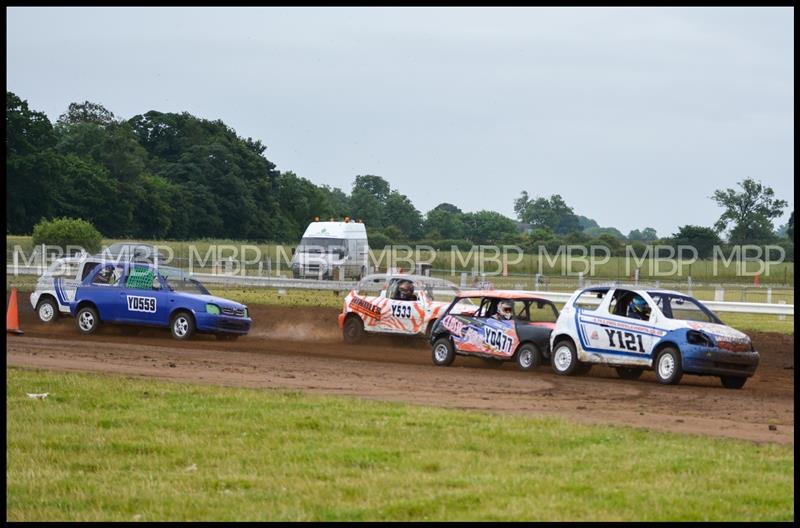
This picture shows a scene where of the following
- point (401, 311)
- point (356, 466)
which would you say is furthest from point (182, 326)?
point (356, 466)

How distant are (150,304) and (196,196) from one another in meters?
51.9

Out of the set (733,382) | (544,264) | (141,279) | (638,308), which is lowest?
(733,382)

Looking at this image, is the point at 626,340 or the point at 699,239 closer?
the point at 626,340

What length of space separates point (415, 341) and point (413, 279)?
1493 millimetres

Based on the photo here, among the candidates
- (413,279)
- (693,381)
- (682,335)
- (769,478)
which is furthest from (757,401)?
(413,279)

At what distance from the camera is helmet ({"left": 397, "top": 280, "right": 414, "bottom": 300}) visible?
26453mm

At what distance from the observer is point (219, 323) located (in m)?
26.6

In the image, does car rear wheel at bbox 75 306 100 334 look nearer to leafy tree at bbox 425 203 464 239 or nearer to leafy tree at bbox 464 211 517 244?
leafy tree at bbox 425 203 464 239

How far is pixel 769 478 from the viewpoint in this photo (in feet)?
34.9

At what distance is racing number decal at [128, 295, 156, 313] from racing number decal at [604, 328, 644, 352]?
1063 cm

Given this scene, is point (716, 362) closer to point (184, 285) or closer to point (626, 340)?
point (626, 340)

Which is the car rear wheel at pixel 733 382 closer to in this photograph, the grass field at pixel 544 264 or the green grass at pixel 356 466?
the green grass at pixel 356 466

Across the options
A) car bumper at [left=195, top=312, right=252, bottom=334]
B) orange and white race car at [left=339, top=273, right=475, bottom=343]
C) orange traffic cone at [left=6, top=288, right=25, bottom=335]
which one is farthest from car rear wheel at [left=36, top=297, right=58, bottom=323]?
orange and white race car at [left=339, top=273, right=475, bottom=343]

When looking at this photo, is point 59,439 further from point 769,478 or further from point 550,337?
point 550,337
